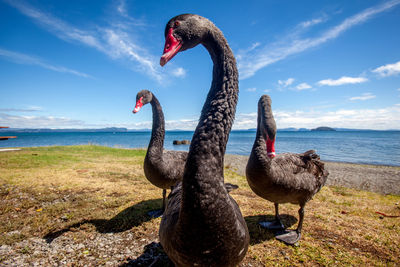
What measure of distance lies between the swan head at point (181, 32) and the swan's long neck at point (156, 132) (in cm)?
335

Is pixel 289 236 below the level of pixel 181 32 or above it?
below

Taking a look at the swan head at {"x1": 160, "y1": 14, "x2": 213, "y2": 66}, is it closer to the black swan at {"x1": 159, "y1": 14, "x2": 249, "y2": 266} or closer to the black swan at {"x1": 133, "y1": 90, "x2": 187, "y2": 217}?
the black swan at {"x1": 159, "y1": 14, "x2": 249, "y2": 266}

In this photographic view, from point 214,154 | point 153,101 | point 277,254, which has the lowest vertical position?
point 277,254

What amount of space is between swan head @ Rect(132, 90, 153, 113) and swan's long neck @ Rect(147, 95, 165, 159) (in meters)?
0.19

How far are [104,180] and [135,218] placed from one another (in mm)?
3810

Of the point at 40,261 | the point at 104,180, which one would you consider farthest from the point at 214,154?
the point at 104,180

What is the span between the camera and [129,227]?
4.36 m

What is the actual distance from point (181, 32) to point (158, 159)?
3.51 metres

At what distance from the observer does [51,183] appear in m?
6.83

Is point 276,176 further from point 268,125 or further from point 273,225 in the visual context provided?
point 273,225

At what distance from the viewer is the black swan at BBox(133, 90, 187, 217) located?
4875 mm

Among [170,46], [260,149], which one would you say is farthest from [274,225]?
[170,46]

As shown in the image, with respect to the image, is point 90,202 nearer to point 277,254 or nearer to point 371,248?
point 277,254

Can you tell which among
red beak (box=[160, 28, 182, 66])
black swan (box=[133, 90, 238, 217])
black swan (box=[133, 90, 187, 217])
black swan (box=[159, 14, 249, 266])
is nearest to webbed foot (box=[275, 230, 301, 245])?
black swan (box=[133, 90, 238, 217])
